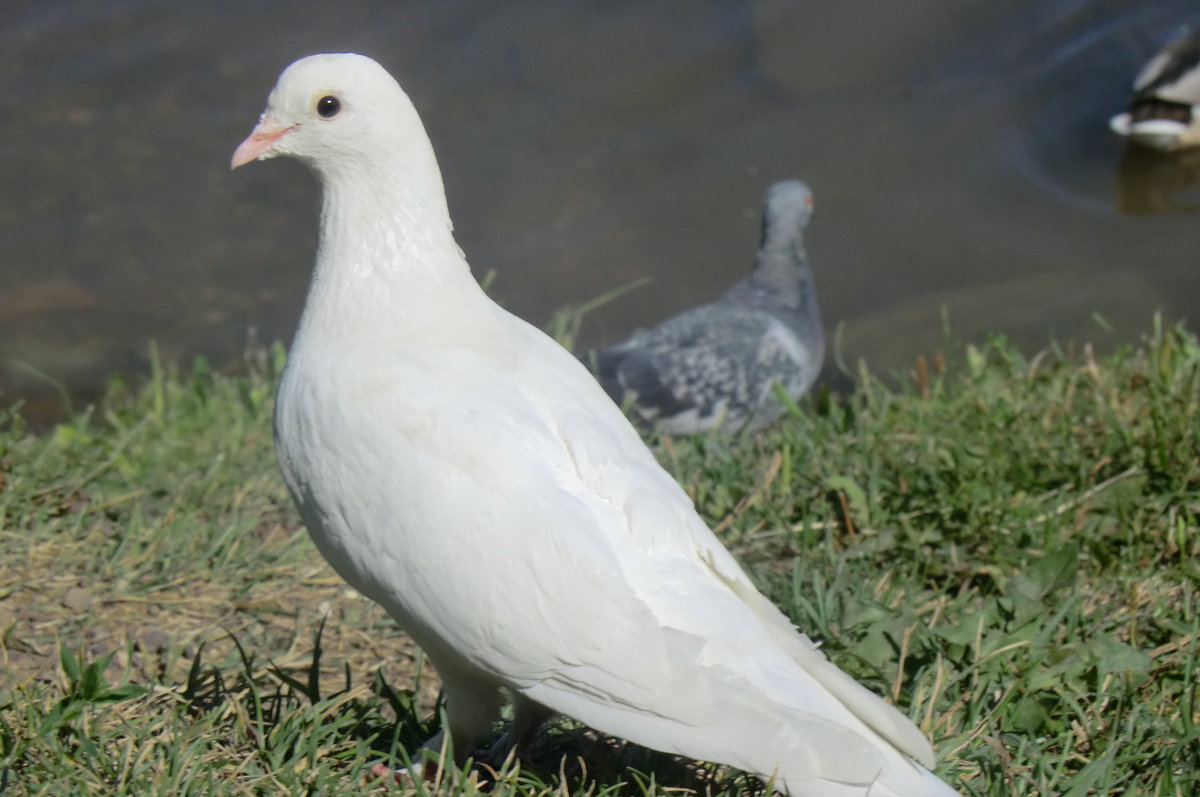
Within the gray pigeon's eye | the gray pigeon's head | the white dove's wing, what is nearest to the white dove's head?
the gray pigeon's eye

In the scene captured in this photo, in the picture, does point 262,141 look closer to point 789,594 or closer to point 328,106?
point 328,106

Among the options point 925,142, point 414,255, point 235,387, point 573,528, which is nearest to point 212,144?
point 235,387

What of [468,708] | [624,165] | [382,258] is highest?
[382,258]

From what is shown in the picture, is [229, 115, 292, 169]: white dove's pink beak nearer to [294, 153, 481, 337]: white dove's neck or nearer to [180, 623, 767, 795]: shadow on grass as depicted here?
[294, 153, 481, 337]: white dove's neck

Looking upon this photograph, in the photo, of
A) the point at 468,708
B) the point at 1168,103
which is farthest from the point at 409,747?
the point at 1168,103

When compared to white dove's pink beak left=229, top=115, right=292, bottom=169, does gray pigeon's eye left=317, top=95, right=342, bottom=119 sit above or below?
above

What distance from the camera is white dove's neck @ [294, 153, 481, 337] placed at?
105 inches

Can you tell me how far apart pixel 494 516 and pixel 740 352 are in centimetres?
292

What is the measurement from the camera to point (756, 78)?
751cm

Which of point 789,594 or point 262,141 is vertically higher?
point 262,141

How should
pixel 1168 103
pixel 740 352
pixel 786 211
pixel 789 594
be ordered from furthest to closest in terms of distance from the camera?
pixel 1168 103
pixel 786 211
pixel 740 352
pixel 789 594

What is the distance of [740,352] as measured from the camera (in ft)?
17.0

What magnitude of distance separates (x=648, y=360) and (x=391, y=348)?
253 cm

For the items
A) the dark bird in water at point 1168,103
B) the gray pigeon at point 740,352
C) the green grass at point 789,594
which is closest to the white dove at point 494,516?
the green grass at point 789,594
